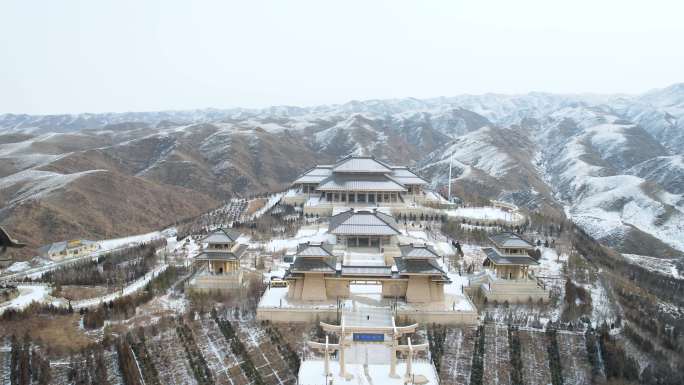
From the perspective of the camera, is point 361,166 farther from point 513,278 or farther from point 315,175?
point 513,278

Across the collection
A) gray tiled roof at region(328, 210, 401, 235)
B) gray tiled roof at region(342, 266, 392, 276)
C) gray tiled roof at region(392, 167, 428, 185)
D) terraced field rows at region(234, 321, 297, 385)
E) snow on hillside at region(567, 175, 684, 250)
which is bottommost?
snow on hillside at region(567, 175, 684, 250)

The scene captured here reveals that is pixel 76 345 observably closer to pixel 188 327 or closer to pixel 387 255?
pixel 188 327

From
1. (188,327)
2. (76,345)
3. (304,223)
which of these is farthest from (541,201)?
(76,345)

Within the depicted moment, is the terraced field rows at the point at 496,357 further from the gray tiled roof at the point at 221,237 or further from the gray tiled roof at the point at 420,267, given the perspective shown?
the gray tiled roof at the point at 221,237

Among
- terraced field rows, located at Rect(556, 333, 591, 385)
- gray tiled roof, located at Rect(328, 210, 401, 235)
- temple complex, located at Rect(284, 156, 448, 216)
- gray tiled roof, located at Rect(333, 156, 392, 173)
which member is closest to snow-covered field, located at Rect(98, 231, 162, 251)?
temple complex, located at Rect(284, 156, 448, 216)

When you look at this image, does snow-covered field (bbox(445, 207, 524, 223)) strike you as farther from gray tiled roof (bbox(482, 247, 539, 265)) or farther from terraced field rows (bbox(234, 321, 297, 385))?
terraced field rows (bbox(234, 321, 297, 385))

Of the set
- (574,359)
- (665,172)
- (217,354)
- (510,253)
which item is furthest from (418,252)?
(665,172)
